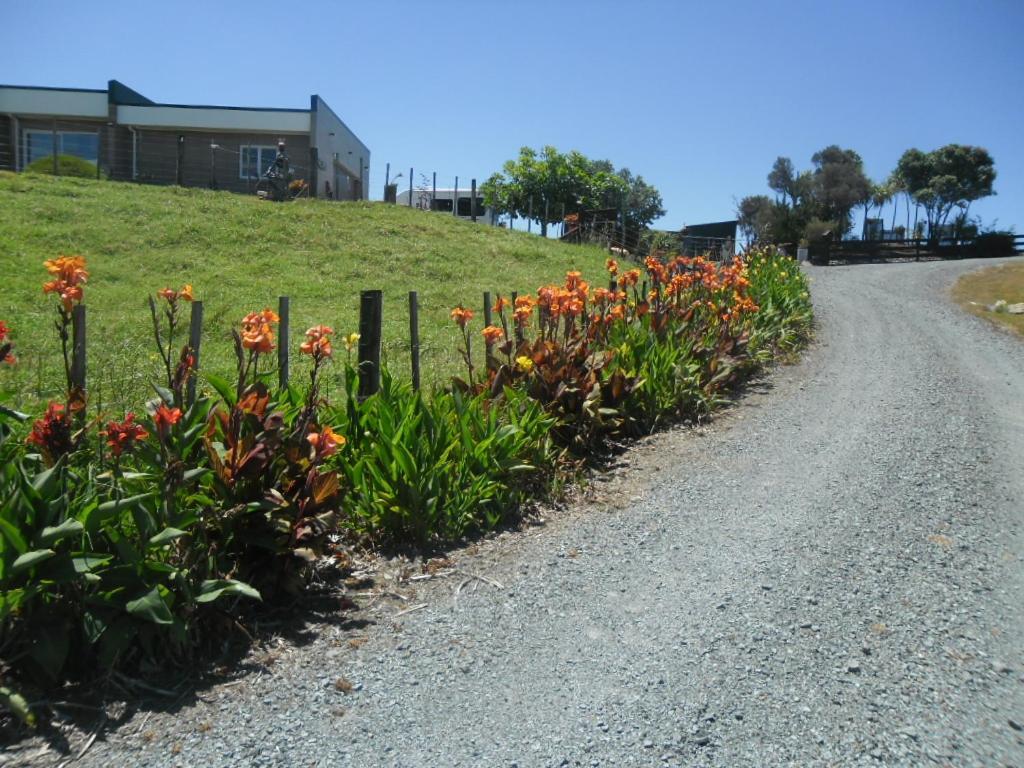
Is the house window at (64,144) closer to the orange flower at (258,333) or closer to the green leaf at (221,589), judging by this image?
the orange flower at (258,333)

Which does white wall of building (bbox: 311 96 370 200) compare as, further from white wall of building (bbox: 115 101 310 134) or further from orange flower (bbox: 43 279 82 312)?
orange flower (bbox: 43 279 82 312)

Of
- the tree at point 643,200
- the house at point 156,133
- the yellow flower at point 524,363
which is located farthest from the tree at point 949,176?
the yellow flower at point 524,363

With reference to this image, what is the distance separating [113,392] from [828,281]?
70.6 ft

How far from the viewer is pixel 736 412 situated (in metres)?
8.37

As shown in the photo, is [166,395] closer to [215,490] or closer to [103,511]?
[215,490]

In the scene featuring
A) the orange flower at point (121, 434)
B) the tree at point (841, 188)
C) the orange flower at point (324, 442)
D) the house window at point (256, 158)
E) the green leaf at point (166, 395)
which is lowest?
the orange flower at point (324, 442)

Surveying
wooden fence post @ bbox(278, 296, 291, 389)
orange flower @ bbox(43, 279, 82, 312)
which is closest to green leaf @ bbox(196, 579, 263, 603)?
orange flower @ bbox(43, 279, 82, 312)

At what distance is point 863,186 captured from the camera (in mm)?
61531

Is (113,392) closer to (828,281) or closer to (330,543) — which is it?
(330,543)

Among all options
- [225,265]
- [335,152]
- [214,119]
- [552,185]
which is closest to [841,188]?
[552,185]

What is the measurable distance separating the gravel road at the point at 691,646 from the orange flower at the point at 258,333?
52.0 inches

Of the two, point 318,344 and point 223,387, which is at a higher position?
point 318,344

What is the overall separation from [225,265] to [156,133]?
19.4 m

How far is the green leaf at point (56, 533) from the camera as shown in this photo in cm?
306
